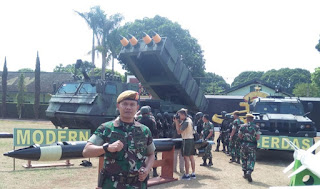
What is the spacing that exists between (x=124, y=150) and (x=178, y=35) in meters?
35.4

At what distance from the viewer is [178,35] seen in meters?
37.4

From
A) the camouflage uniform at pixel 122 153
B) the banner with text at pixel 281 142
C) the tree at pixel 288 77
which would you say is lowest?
the banner with text at pixel 281 142

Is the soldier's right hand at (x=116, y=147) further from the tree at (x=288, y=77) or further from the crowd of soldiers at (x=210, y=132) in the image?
the tree at (x=288, y=77)

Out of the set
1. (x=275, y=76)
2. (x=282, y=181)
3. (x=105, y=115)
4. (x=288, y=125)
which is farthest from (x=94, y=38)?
(x=275, y=76)

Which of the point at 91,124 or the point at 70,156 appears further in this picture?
the point at 91,124

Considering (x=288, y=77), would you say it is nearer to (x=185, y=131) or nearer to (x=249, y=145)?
(x=249, y=145)

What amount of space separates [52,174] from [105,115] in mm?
3156

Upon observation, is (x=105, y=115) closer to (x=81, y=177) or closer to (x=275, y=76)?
(x=81, y=177)

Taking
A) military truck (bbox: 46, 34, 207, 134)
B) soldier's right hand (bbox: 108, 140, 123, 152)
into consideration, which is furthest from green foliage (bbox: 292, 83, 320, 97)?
soldier's right hand (bbox: 108, 140, 123, 152)

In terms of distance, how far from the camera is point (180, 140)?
7348 mm

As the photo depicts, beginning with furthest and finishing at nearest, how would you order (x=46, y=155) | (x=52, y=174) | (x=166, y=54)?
(x=166, y=54) < (x=52, y=174) < (x=46, y=155)

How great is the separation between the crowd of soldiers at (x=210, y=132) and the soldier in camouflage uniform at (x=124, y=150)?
421 cm

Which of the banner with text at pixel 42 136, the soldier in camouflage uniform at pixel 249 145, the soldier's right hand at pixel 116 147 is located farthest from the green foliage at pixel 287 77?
the soldier's right hand at pixel 116 147

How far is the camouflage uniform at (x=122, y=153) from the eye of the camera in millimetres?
2887
